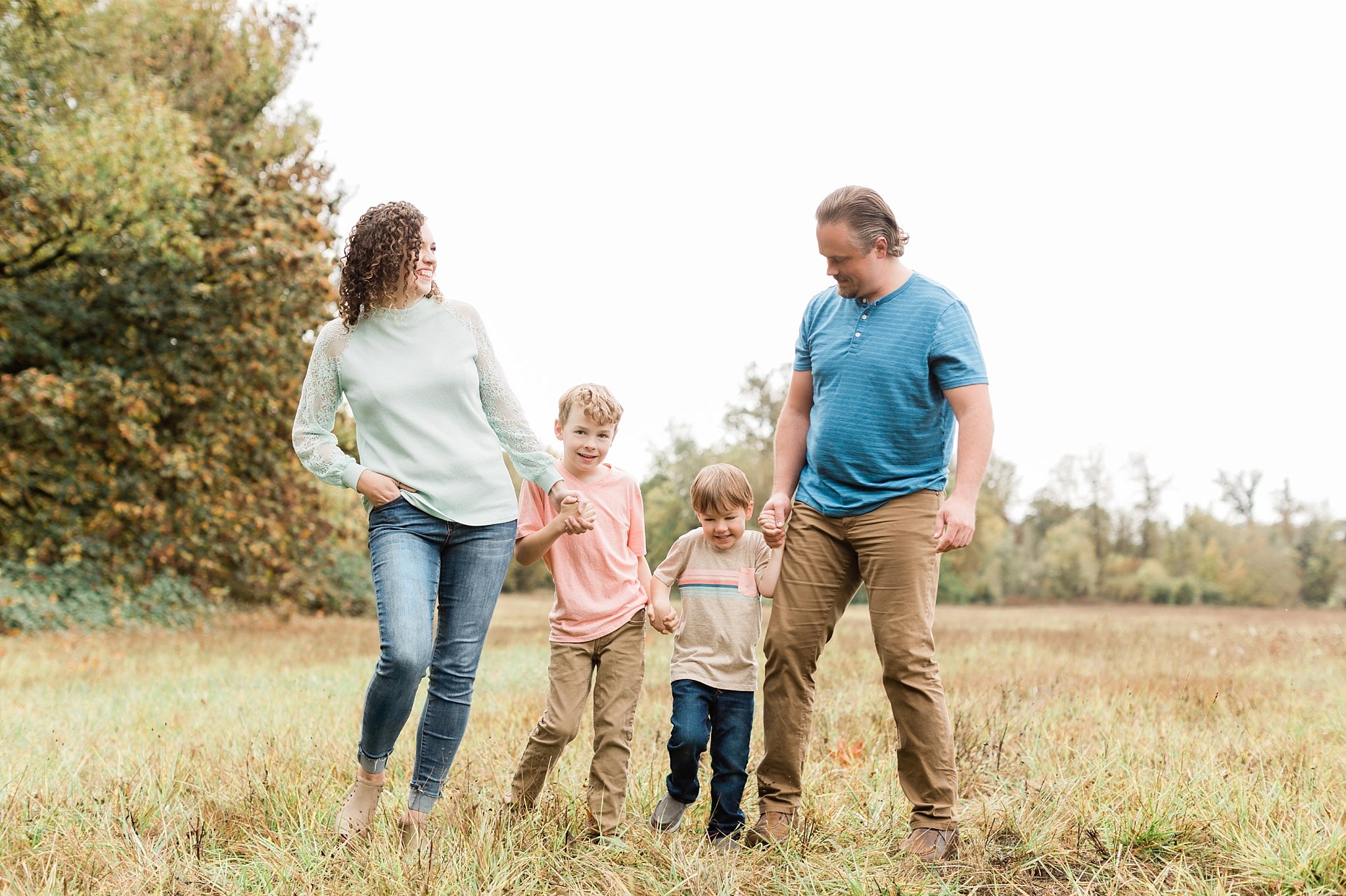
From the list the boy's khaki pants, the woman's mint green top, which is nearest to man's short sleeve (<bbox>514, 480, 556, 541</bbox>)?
the woman's mint green top

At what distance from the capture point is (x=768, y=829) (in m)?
3.45

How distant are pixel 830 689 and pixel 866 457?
11.5 ft

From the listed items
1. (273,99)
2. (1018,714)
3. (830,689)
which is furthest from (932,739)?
(273,99)

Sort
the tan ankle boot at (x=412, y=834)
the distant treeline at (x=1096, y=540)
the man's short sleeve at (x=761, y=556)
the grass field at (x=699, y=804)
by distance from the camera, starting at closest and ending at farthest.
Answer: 1. the grass field at (x=699, y=804)
2. the tan ankle boot at (x=412, y=834)
3. the man's short sleeve at (x=761, y=556)
4. the distant treeline at (x=1096, y=540)

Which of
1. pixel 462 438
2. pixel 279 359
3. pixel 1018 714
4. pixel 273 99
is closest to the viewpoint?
pixel 462 438

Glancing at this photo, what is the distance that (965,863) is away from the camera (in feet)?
10.4

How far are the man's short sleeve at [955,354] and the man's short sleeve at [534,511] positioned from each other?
4.78ft

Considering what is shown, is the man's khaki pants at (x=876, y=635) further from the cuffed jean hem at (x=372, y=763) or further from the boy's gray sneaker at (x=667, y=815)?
the cuffed jean hem at (x=372, y=763)

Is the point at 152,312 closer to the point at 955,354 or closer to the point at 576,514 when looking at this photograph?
the point at 576,514

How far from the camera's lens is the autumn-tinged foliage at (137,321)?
11289 millimetres

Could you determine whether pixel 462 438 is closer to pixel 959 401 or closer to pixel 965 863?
pixel 959 401

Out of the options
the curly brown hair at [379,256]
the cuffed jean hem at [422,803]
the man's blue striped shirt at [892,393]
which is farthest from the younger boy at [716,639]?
the curly brown hair at [379,256]

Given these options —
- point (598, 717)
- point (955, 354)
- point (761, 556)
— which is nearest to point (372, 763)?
point (598, 717)

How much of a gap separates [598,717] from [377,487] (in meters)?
1.14
